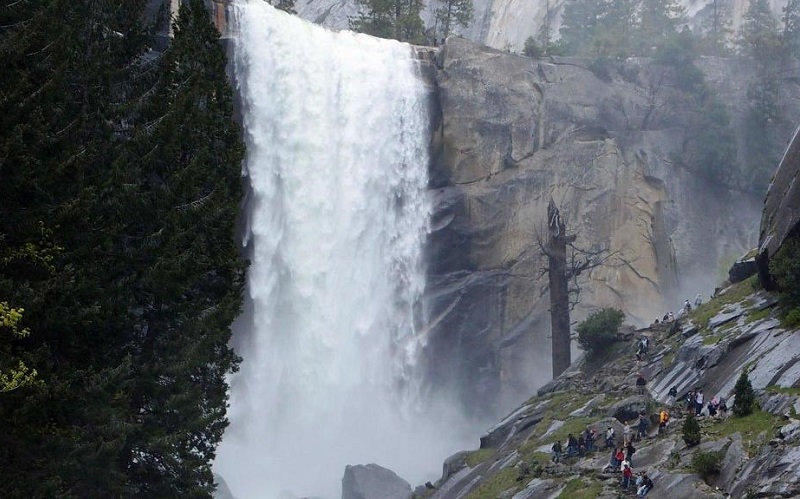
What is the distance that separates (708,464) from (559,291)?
20.1m

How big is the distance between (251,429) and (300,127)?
1668cm

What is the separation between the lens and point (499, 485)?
28938mm

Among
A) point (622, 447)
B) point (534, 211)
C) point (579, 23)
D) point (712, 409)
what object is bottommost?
point (622, 447)

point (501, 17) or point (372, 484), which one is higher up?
point (501, 17)

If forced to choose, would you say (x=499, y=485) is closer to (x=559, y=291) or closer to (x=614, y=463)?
(x=614, y=463)

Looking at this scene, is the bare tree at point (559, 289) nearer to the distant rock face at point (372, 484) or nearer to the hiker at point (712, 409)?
the distant rock face at point (372, 484)

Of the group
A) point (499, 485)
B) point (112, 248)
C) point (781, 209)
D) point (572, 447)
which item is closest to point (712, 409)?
point (572, 447)

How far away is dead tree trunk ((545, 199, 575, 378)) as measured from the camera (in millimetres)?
40562

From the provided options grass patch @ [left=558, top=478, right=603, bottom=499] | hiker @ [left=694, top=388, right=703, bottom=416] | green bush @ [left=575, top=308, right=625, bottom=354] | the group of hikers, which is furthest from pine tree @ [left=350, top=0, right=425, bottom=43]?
grass patch @ [left=558, top=478, right=603, bottom=499]

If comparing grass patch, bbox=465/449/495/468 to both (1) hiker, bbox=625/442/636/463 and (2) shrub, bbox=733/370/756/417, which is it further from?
(2) shrub, bbox=733/370/756/417

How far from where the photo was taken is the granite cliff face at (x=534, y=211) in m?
52.5

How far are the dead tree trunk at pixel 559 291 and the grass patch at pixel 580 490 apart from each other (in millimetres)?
16299

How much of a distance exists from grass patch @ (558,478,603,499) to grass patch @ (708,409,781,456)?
3.24 metres

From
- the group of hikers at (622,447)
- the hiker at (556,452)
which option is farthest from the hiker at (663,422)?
the hiker at (556,452)
